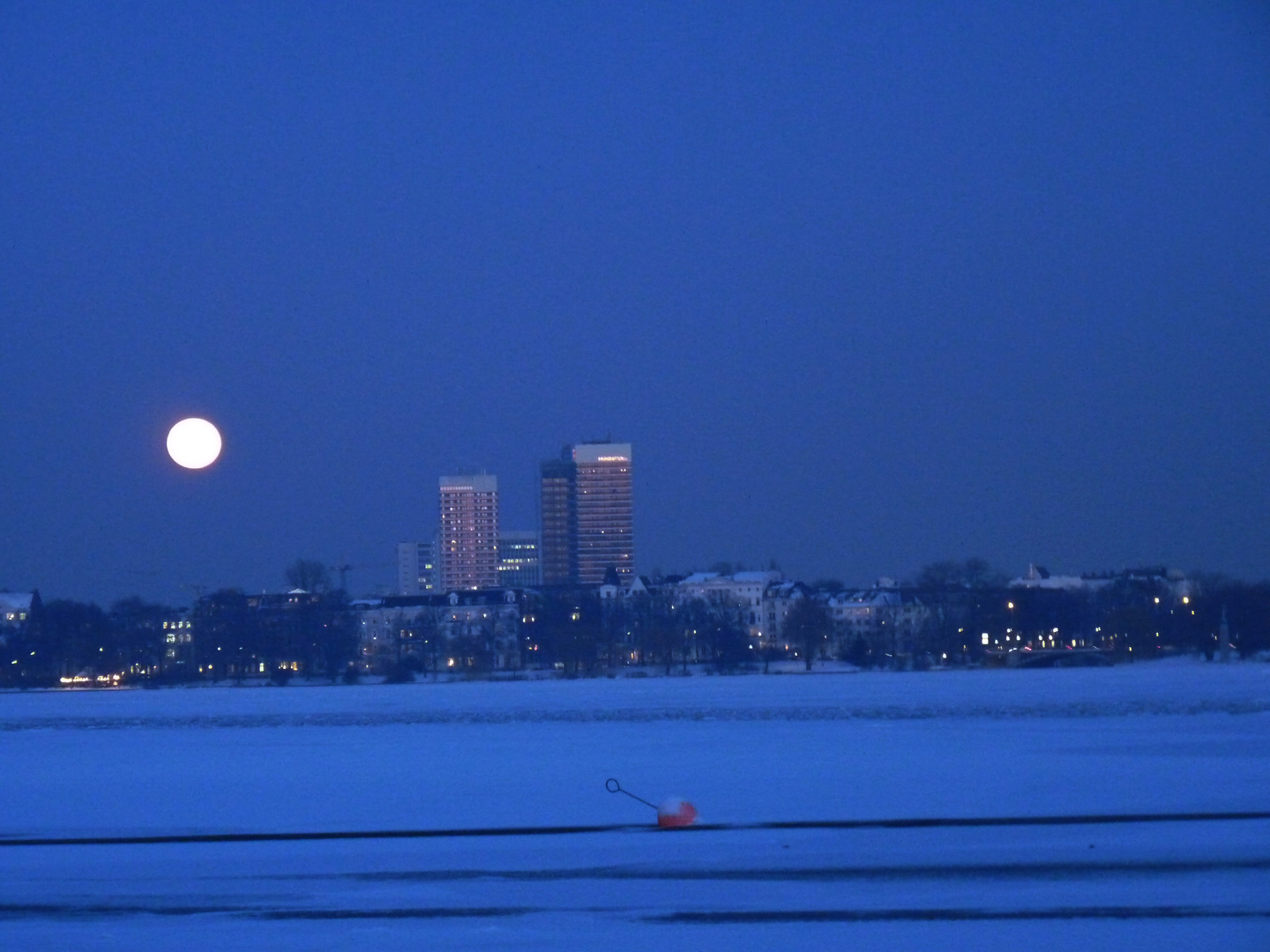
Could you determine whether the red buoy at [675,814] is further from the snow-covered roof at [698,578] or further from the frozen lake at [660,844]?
the snow-covered roof at [698,578]

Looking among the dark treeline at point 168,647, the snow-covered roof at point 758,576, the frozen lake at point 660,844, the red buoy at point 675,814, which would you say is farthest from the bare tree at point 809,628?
the red buoy at point 675,814

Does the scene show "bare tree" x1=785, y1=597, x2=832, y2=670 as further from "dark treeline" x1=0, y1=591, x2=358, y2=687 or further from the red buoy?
the red buoy

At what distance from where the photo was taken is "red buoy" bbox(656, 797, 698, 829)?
1486 cm

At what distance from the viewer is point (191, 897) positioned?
472 inches

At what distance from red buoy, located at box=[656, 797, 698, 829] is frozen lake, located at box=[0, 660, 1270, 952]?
0.45 meters

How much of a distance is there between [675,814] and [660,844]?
95 centimetres

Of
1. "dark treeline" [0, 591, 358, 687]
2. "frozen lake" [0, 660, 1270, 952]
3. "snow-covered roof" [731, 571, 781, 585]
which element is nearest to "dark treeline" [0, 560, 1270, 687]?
"dark treeline" [0, 591, 358, 687]

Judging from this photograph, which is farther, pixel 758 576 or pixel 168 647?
pixel 758 576

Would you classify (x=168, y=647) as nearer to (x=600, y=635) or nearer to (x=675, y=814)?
(x=600, y=635)

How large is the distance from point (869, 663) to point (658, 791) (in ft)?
283

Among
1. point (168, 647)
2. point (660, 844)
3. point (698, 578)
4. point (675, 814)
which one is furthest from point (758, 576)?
point (660, 844)

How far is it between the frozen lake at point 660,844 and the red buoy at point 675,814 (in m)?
0.45

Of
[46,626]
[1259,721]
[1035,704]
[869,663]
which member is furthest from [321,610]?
[1259,721]

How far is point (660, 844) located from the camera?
14.0 meters
